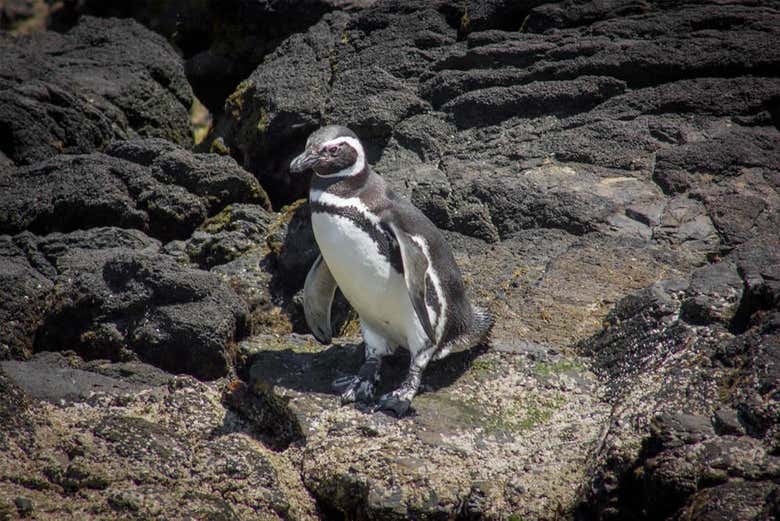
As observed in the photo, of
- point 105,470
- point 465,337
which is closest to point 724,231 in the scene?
point 465,337

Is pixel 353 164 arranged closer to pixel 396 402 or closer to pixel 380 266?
pixel 380 266

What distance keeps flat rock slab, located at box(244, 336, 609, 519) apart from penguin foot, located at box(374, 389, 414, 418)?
0.16 ft

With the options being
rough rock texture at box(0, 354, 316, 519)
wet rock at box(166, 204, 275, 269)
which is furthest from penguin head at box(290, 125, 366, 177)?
wet rock at box(166, 204, 275, 269)

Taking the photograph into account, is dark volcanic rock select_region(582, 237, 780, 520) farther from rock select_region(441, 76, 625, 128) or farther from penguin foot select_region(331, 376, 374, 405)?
rock select_region(441, 76, 625, 128)

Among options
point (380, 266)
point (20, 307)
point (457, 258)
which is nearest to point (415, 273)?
point (380, 266)

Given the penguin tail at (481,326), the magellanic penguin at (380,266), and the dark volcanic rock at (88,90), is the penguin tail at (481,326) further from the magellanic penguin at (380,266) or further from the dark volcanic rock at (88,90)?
the dark volcanic rock at (88,90)

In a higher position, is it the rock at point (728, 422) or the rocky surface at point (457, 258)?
the rock at point (728, 422)

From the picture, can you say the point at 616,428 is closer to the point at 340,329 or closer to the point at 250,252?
the point at 340,329

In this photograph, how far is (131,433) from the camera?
164 inches

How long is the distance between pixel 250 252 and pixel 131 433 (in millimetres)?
2372

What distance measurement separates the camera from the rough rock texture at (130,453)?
3.72m

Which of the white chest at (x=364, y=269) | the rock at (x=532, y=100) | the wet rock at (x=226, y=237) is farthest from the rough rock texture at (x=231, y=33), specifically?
the white chest at (x=364, y=269)

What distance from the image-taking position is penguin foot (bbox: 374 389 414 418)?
4555 millimetres

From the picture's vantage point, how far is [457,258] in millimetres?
6137
